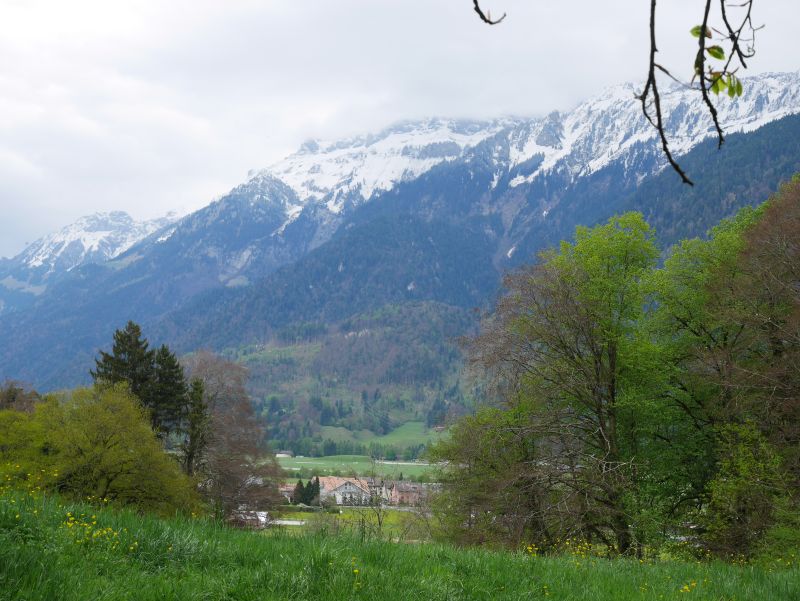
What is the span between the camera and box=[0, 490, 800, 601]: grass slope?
499 centimetres

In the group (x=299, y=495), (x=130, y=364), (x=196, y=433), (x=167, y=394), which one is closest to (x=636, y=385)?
(x=196, y=433)

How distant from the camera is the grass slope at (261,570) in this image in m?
4.99

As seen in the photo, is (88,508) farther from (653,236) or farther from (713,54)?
(653,236)

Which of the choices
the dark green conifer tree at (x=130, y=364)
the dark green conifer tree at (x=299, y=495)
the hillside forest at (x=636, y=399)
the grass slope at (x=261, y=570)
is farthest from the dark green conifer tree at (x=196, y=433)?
the dark green conifer tree at (x=299, y=495)

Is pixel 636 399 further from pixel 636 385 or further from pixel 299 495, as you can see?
pixel 299 495

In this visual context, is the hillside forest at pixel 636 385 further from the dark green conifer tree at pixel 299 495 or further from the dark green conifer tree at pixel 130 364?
the dark green conifer tree at pixel 299 495

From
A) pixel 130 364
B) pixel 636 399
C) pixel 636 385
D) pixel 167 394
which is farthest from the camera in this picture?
pixel 167 394

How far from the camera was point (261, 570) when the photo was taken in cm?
593

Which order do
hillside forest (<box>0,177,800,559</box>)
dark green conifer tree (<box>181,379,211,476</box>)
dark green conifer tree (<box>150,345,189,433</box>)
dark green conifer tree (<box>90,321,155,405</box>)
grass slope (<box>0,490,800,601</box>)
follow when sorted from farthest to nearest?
1. dark green conifer tree (<box>150,345,189,433</box>)
2. dark green conifer tree (<box>90,321,155,405</box>)
3. dark green conifer tree (<box>181,379,211,476</box>)
4. hillside forest (<box>0,177,800,559</box>)
5. grass slope (<box>0,490,800,601</box>)

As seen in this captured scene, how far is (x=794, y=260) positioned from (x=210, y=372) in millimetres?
37967

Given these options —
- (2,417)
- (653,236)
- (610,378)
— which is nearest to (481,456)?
(610,378)

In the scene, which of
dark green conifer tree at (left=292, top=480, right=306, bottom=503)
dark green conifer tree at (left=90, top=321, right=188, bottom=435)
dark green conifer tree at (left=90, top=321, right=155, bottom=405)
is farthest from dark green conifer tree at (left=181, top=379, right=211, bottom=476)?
dark green conifer tree at (left=292, top=480, right=306, bottom=503)

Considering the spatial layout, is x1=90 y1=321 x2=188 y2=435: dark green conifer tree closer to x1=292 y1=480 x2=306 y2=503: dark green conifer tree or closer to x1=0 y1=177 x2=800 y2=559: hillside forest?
x1=0 y1=177 x2=800 y2=559: hillside forest

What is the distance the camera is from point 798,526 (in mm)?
13688
